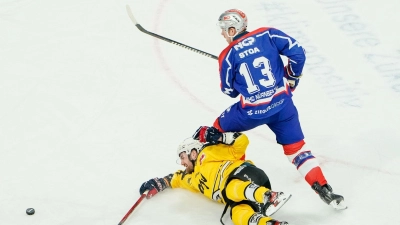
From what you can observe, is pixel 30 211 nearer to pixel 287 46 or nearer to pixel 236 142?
pixel 236 142

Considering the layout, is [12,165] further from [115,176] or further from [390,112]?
[390,112]

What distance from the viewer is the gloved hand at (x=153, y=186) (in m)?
5.91

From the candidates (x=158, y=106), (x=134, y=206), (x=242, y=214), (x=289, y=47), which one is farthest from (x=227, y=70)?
(x=158, y=106)

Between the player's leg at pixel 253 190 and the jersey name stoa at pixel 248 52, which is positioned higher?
the jersey name stoa at pixel 248 52

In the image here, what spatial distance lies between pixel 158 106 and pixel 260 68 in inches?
63.9

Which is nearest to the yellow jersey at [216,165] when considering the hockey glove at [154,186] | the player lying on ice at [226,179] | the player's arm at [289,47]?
the player lying on ice at [226,179]

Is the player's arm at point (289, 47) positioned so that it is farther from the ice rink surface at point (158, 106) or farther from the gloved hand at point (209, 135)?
the ice rink surface at point (158, 106)

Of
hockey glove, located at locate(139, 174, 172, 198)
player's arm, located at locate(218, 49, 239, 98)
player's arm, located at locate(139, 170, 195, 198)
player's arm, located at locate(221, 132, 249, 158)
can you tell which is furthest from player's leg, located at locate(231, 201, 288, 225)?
player's arm, located at locate(218, 49, 239, 98)

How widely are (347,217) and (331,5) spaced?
3044mm

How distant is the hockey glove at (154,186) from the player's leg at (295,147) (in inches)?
32.9

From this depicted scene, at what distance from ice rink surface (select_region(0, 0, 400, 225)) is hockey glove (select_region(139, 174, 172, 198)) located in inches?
2.3

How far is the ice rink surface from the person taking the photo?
586 centimetres

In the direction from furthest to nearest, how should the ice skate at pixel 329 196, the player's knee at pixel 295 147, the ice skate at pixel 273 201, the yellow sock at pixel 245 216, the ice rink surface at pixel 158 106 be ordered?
1. the ice rink surface at pixel 158 106
2. the player's knee at pixel 295 147
3. the ice skate at pixel 329 196
4. the yellow sock at pixel 245 216
5. the ice skate at pixel 273 201

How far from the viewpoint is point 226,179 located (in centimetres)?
553
